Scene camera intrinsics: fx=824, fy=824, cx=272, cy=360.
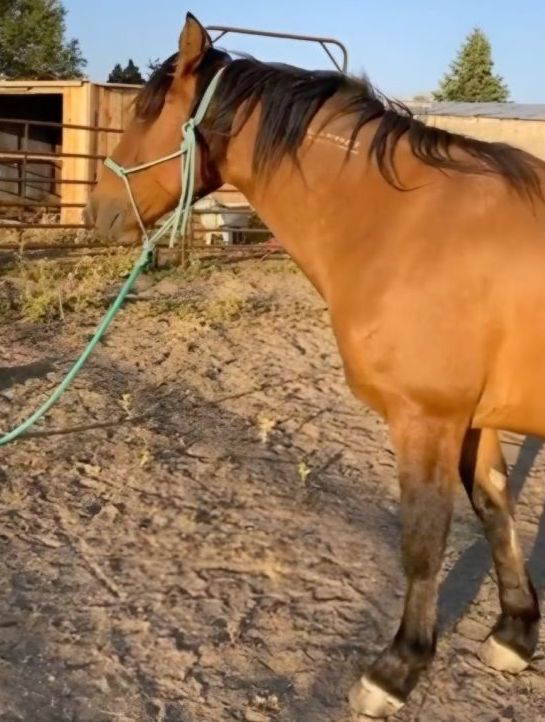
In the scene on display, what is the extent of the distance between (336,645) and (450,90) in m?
51.1

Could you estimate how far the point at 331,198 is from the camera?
267 cm

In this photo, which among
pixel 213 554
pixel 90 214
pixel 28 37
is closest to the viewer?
pixel 90 214

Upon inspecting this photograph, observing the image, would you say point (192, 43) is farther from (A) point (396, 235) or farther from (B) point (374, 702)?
(B) point (374, 702)

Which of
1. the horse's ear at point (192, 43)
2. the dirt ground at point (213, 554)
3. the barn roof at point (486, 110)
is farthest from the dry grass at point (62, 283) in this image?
the barn roof at point (486, 110)

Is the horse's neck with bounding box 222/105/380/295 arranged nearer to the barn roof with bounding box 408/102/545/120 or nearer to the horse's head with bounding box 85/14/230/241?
the horse's head with bounding box 85/14/230/241

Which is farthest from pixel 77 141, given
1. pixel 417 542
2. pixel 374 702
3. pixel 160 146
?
pixel 374 702

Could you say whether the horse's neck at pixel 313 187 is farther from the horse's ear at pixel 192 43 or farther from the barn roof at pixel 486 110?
the barn roof at pixel 486 110

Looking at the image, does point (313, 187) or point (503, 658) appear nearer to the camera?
point (313, 187)

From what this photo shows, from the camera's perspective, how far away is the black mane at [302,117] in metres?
2.61

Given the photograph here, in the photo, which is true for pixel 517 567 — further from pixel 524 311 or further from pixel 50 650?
pixel 50 650

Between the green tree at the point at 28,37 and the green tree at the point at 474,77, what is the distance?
78.0 feet

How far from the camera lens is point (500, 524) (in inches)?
119

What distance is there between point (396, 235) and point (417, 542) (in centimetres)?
97

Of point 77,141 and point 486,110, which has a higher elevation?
point 486,110
